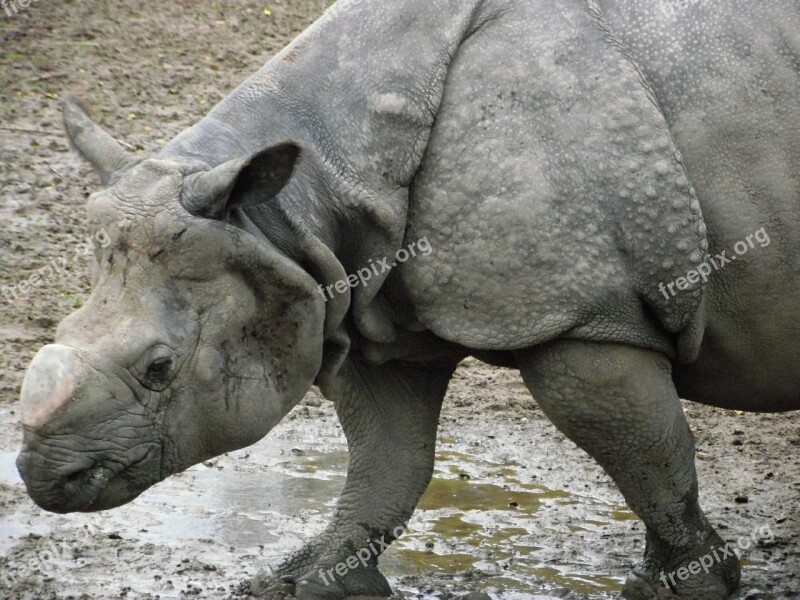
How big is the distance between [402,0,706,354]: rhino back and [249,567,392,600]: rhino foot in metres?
1.33

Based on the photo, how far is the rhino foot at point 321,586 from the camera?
5910 mm

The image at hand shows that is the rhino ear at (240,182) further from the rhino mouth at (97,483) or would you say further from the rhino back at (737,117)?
the rhino back at (737,117)

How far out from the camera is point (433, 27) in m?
5.20

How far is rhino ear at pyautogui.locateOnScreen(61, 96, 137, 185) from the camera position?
16.5 feet

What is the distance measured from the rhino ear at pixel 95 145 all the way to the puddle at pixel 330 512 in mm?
2042

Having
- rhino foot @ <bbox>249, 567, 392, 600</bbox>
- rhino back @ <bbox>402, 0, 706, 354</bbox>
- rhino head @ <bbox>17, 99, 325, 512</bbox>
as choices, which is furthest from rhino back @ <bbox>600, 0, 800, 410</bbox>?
rhino foot @ <bbox>249, 567, 392, 600</bbox>

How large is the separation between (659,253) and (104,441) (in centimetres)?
196

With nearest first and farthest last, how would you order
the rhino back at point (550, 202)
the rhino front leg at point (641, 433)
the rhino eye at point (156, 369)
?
the rhino eye at point (156, 369), the rhino back at point (550, 202), the rhino front leg at point (641, 433)

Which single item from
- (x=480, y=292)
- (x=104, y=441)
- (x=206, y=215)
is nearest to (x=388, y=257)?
(x=480, y=292)
